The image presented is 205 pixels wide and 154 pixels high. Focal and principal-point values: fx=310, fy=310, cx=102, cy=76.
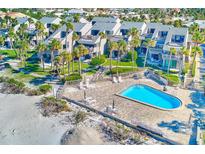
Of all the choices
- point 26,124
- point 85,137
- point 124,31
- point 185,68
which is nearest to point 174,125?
point 85,137

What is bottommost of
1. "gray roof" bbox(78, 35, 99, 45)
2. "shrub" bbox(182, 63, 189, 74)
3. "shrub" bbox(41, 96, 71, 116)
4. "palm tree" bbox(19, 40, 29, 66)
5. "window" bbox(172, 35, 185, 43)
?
"shrub" bbox(41, 96, 71, 116)

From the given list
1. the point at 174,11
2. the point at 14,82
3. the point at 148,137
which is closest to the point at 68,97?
the point at 14,82

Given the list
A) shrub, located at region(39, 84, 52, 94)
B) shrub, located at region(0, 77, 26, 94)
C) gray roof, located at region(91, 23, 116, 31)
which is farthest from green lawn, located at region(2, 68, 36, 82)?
gray roof, located at region(91, 23, 116, 31)

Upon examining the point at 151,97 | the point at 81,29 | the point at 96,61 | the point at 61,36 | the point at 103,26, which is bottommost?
the point at 151,97

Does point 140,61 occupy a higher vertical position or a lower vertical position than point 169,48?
lower

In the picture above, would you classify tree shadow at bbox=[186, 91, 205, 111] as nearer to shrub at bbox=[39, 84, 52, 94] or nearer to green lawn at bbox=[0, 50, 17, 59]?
shrub at bbox=[39, 84, 52, 94]

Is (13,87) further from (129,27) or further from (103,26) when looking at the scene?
(129,27)

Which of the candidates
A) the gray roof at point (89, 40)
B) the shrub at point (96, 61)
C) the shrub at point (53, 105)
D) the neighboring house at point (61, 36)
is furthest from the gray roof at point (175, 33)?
the shrub at point (53, 105)
